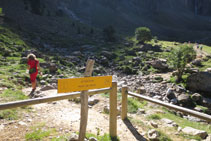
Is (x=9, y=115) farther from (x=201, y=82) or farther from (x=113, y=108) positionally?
(x=201, y=82)

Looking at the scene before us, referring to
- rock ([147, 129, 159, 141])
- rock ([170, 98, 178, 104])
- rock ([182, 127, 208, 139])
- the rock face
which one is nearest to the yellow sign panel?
rock ([147, 129, 159, 141])

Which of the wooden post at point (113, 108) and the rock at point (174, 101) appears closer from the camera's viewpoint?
the wooden post at point (113, 108)

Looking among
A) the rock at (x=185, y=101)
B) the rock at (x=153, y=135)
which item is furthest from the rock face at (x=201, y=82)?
the rock at (x=153, y=135)

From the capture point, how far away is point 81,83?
2783 mm

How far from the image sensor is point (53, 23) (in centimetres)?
3978

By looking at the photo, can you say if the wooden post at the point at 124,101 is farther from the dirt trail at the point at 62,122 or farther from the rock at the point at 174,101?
the rock at the point at 174,101

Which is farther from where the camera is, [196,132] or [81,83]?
[196,132]

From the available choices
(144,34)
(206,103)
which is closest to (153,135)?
(206,103)

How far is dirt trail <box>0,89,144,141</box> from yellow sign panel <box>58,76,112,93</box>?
1.79m

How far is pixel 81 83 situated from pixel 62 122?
2256mm

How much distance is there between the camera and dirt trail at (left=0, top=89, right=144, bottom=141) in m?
3.70

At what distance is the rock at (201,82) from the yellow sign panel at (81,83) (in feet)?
41.1

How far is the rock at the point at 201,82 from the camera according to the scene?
12485 mm

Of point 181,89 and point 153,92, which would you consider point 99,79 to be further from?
point 181,89
